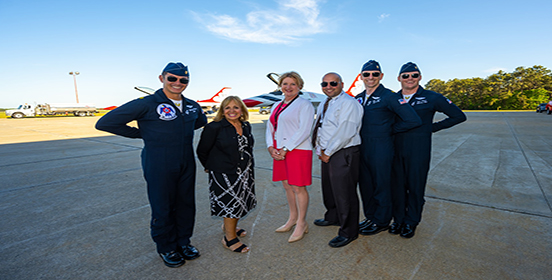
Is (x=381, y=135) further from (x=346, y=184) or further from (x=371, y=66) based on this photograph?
(x=371, y=66)

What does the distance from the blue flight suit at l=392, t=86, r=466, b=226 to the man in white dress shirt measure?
0.53 m

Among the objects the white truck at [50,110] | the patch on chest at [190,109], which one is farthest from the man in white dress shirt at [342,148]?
the white truck at [50,110]

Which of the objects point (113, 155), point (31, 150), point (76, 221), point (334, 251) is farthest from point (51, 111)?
point (334, 251)

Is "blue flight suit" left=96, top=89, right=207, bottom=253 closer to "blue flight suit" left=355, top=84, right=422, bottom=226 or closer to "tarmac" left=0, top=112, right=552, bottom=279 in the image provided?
"tarmac" left=0, top=112, right=552, bottom=279

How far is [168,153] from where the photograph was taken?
2416 millimetres

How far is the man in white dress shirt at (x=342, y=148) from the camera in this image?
A: 266 centimetres

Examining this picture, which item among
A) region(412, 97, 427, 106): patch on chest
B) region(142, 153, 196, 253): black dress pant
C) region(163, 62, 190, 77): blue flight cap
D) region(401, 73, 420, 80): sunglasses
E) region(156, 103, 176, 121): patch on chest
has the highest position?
region(163, 62, 190, 77): blue flight cap

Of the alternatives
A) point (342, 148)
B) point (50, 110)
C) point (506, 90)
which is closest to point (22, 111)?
point (50, 110)

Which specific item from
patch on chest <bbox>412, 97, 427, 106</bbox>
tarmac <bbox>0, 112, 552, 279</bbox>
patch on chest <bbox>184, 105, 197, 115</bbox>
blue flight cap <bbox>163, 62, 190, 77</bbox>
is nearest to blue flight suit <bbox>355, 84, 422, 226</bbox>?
patch on chest <bbox>412, 97, 427, 106</bbox>

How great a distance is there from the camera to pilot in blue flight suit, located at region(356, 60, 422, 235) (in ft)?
9.13

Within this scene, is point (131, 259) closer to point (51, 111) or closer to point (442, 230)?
point (442, 230)

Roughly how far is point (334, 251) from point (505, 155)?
23.4 ft

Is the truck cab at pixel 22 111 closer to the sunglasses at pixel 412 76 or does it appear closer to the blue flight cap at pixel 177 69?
the blue flight cap at pixel 177 69

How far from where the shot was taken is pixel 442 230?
3098 millimetres
